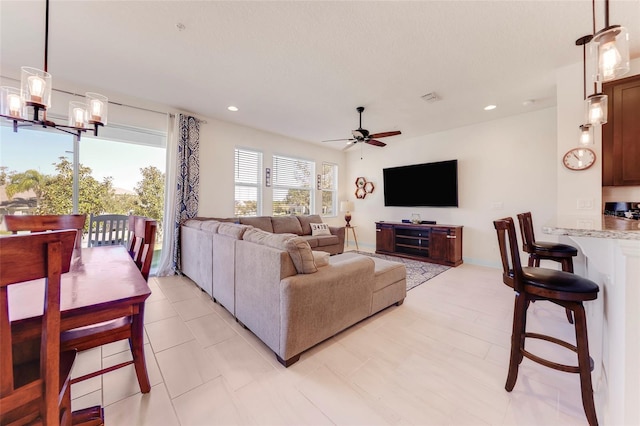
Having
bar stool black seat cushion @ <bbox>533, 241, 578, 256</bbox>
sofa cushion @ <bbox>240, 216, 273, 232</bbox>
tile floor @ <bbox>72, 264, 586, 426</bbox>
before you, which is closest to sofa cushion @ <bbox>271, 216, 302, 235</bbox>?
sofa cushion @ <bbox>240, 216, 273, 232</bbox>

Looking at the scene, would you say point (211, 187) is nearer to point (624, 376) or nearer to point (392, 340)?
point (392, 340)

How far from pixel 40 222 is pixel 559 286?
3.95 meters

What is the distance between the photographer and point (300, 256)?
5.95 ft

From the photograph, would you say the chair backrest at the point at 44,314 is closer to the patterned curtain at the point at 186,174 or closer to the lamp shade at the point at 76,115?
the lamp shade at the point at 76,115

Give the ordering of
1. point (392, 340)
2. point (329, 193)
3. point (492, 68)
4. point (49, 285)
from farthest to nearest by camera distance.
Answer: point (329, 193) → point (492, 68) → point (392, 340) → point (49, 285)

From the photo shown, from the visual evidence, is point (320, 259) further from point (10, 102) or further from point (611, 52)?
point (10, 102)

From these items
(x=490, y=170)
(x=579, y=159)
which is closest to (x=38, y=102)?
(x=579, y=159)

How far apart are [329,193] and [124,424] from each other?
19.5 ft

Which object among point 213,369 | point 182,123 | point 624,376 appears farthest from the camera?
point 182,123

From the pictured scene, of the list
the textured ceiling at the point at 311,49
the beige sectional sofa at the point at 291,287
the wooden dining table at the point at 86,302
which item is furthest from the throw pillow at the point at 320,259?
the textured ceiling at the point at 311,49

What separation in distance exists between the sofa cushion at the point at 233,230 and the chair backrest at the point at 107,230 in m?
1.34

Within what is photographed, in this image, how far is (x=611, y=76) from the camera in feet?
4.28

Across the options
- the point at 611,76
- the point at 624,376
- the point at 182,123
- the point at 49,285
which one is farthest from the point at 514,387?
the point at 182,123

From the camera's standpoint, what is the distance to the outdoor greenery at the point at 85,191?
2.90 m
